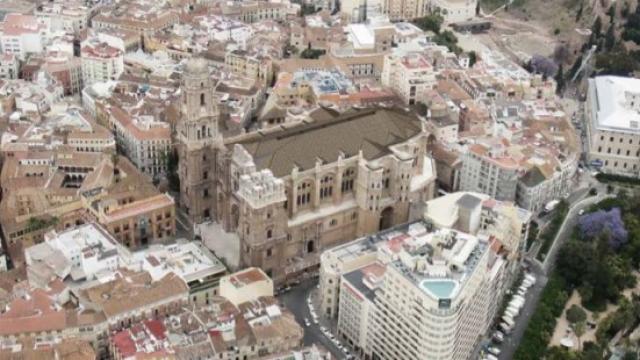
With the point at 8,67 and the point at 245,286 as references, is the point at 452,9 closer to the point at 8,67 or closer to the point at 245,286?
the point at 8,67

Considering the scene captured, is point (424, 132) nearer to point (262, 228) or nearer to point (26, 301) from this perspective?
point (262, 228)

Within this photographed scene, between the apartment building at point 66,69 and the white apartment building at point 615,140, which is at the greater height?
the apartment building at point 66,69

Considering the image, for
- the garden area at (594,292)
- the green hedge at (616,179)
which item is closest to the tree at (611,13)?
the green hedge at (616,179)

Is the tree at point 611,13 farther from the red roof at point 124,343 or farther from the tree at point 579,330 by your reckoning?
the red roof at point 124,343

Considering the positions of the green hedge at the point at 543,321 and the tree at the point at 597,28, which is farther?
the tree at the point at 597,28

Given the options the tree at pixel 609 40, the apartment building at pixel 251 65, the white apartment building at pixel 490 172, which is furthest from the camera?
the tree at pixel 609 40

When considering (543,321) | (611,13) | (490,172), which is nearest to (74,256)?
(543,321)
